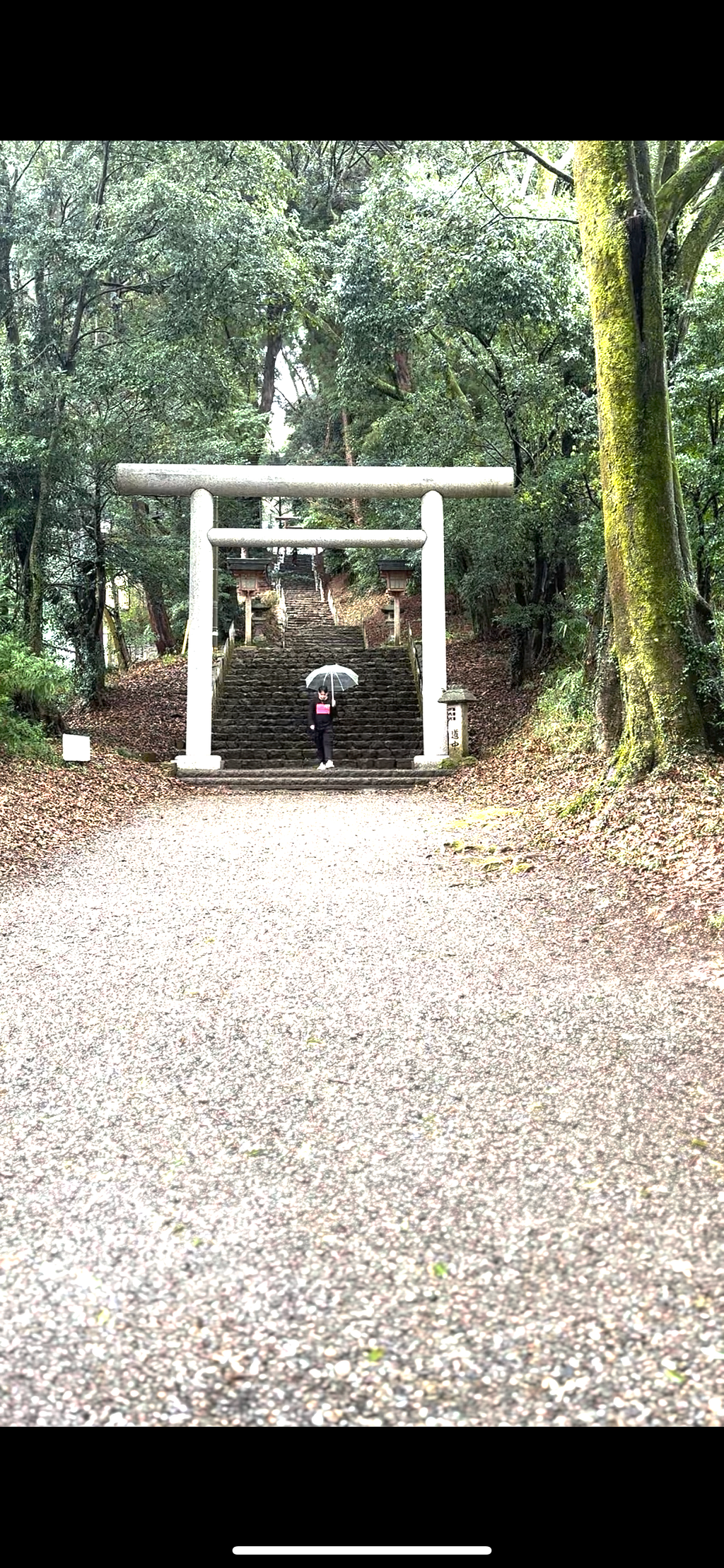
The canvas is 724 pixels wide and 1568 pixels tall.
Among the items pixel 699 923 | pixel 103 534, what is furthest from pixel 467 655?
pixel 699 923

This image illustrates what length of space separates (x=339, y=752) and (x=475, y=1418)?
15.3 meters

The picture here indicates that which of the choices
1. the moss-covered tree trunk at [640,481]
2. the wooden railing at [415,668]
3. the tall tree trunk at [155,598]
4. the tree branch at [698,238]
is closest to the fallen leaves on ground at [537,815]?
the moss-covered tree trunk at [640,481]

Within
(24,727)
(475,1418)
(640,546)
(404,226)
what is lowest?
(475,1418)

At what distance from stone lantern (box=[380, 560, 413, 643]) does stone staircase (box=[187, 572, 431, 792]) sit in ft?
3.40

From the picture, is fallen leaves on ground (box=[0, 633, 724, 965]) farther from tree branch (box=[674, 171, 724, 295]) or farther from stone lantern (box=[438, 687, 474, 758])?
tree branch (box=[674, 171, 724, 295])

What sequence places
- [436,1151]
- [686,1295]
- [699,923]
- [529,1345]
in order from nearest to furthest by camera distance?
[529,1345] < [686,1295] < [436,1151] < [699,923]

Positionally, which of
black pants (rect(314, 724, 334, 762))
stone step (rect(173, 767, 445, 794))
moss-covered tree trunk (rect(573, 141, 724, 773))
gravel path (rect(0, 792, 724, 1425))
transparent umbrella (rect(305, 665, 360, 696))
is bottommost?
gravel path (rect(0, 792, 724, 1425))

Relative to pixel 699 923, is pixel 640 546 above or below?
above

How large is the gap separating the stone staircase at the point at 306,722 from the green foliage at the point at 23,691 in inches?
103

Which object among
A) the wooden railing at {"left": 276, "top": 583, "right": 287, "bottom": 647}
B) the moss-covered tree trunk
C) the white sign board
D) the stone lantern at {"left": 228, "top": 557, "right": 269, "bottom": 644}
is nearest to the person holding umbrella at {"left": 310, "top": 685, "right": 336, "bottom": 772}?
the white sign board

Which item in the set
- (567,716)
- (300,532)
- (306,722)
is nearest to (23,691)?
(300,532)

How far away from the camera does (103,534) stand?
61.5 ft

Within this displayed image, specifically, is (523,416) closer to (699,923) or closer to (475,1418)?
(699,923)

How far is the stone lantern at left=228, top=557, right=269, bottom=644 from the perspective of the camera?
22875 mm
